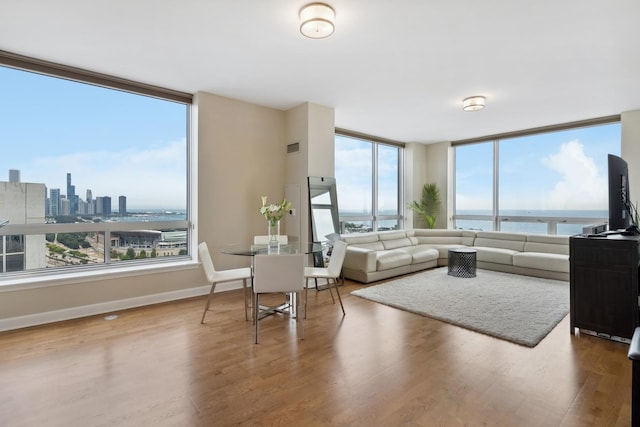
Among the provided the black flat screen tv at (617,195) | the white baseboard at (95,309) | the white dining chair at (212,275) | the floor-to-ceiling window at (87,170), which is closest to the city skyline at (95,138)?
the floor-to-ceiling window at (87,170)

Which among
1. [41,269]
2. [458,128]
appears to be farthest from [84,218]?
[458,128]

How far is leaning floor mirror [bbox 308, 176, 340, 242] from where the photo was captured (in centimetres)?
507

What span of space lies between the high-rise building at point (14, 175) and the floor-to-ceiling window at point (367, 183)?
4878mm

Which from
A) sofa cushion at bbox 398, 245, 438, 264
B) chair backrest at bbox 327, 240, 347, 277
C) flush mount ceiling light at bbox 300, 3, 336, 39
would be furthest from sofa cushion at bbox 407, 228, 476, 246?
flush mount ceiling light at bbox 300, 3, 336, 39

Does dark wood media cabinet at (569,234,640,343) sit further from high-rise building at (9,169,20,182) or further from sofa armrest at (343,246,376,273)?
high-rise building at (9,169,20,182)

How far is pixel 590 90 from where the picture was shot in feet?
14.5

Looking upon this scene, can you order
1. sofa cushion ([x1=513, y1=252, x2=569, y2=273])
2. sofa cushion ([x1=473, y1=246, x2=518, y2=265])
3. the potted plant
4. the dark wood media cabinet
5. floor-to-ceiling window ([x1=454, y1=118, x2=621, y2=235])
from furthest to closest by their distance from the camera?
the potted plant
floor-to-ceiling window ([x1=454, y1=118, x2=621, y2=235])
sofa cushion ([x1=473, y1=246, x2=518, y2=265])
sofa cushion ([x1=513, y1=252, x2=569, y2=273])
the dark wood media cabinet

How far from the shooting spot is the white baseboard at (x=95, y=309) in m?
3.29

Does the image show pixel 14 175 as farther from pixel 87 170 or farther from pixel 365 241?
pixel 365 241

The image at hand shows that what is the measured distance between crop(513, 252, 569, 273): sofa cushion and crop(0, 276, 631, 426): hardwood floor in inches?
91.4

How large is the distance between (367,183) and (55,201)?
18.5 feet

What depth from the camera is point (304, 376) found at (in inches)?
91.4

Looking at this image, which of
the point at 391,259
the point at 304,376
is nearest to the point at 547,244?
the point at 391,259

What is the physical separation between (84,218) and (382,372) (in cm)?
392
